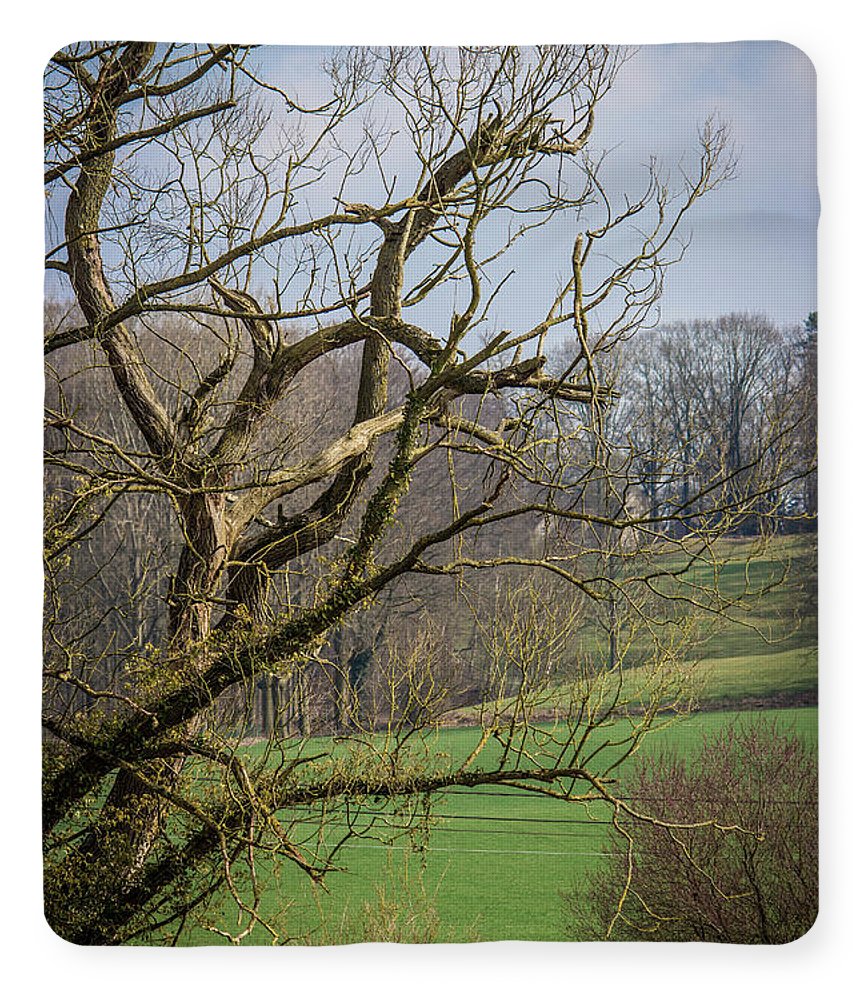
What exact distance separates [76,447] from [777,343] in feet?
6.65

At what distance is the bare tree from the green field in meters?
0.07

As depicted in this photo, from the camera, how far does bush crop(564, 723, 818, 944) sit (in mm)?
3494

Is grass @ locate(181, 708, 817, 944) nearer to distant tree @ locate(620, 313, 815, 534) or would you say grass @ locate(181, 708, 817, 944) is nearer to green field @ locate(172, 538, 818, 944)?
green field @ locate(172, 538, 818, 944)

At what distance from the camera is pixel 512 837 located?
11.5 ft

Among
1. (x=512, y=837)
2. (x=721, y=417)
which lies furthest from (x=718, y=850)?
(x=721, y=417)

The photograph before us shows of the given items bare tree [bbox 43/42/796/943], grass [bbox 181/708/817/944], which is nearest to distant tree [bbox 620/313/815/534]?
bare tree [bbox 43/42/796/943]

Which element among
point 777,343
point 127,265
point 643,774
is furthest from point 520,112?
point 643,774

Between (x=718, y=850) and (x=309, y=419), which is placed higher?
(x=309, y=419)

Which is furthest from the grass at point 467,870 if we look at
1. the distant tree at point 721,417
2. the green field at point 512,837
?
the distant tree at point 721,417

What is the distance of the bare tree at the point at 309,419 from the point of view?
351 cm

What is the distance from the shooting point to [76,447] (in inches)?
140

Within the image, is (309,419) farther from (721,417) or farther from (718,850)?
(718,850)

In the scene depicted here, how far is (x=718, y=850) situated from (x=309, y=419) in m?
1.70
